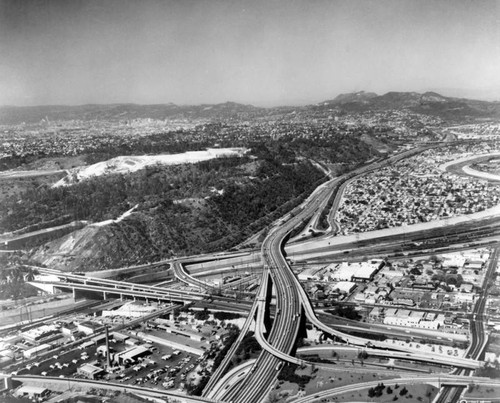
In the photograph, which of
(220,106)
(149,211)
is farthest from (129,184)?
(220,106)

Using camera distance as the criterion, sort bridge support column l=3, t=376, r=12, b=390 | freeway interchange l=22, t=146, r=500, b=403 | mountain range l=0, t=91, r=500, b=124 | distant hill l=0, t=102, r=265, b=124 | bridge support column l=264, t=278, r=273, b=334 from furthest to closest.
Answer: distant hill l=0, t=102, r=265, b=124 < mountain range l=0, t=91, r=500, b=124 < bridge support column l=264, t=278, r=273, b=334 < bridge support column l=3, t=376, r=12, b=390 < freeway interchange l=22, t=146, r=500, b=403

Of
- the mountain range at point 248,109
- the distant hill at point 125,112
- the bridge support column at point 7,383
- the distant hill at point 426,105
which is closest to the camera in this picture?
the bridge support column at point 7,383

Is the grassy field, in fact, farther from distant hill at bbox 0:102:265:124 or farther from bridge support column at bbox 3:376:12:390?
distant hill at bbox 0:102:265:124

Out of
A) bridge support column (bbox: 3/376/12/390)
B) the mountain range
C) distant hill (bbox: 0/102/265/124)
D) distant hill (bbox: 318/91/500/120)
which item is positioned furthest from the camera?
distant hill (bbox: 0/102/265/124)

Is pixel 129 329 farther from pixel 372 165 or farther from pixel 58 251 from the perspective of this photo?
pixel 372 165

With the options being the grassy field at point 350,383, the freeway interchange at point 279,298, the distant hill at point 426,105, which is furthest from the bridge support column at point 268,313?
the distant hill at point 426,105

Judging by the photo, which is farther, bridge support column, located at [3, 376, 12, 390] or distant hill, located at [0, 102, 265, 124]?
distant hill, located at [0, 102, 265, 124]

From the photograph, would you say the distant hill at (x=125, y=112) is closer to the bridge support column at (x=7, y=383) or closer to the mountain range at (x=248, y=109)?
the mountain range at (x=248, y=109)

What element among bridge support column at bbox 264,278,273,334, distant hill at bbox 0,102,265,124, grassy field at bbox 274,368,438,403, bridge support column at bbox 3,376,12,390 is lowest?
bridge support column at bbox 3,376,12,390

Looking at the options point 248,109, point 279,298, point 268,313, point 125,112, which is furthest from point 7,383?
point 248,109

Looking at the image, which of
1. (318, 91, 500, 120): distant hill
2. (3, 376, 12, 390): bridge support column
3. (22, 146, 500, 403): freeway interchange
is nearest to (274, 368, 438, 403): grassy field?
(22, 146, 500, 403): freeway interchange
